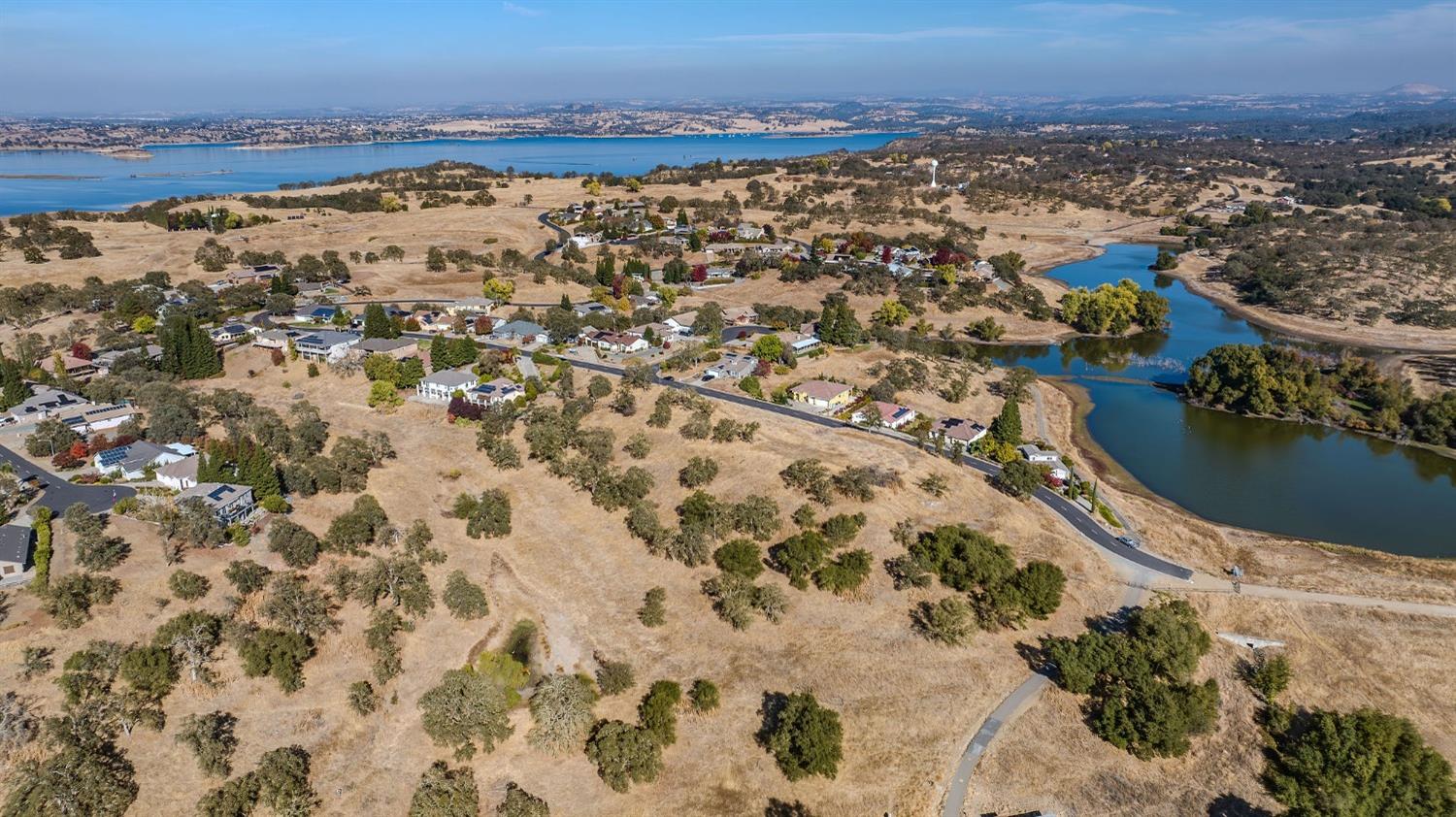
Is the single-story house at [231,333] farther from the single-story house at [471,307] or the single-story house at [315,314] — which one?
the single-story house at [471,307]

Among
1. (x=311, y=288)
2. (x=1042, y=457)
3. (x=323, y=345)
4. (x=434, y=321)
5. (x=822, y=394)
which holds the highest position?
(x=311, y=288)

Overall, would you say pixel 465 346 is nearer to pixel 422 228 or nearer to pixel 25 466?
pixel 25 466

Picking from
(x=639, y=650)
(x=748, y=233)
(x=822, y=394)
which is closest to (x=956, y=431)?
(x=822, y=394)

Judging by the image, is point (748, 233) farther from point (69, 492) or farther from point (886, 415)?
point (69, 492)

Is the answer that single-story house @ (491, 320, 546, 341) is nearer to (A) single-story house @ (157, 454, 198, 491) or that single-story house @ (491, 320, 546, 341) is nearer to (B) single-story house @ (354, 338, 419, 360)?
(B) single-story house @ (354, 338, 419, 360)

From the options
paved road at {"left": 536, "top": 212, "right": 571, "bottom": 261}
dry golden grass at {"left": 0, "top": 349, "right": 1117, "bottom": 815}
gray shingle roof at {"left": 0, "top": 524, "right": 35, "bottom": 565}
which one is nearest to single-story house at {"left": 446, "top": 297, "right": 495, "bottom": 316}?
paved road at {"left": 536, "top": 212, "right": 571, "bottom": 261}

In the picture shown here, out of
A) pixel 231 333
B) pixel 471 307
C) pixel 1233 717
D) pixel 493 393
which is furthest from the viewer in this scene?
pixel 471 307

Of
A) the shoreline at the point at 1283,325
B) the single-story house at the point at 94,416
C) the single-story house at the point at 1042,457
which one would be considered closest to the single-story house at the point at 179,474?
the single-story house at the point at 94,416
